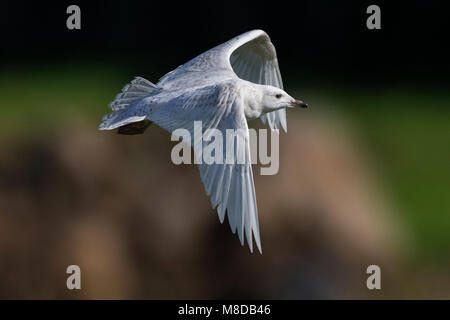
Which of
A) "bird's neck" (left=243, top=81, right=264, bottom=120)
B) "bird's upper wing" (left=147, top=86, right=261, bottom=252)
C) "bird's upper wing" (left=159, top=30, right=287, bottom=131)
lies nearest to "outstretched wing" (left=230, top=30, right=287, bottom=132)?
"bird's upper wing" (left=159, top=30, right=287, bottom=131)

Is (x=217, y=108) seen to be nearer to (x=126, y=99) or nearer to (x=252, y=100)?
(x=252, y=100)

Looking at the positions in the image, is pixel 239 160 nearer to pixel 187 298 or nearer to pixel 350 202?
pixel 187 298

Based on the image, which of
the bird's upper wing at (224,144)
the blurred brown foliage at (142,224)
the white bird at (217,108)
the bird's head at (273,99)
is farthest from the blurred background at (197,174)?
the bird's upper wing at (224,144)

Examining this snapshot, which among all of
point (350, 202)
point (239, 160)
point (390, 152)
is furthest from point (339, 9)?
point (239, 160)

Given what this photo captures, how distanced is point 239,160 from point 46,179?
231 cm

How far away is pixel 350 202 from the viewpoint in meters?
6.93

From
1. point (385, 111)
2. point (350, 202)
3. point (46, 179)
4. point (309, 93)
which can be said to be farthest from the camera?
point (385, 111)

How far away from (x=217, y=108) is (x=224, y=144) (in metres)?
0.20

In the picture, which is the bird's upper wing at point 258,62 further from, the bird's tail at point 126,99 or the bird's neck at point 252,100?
the bird's neck at point 252,100

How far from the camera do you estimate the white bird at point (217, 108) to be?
4.05m

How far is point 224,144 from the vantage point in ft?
13.8

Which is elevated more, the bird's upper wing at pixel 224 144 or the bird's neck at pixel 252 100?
the bird's neck at pixel 252 100

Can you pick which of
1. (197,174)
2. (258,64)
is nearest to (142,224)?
(197,174)

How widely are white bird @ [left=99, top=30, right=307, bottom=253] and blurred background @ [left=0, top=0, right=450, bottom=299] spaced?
1114 millimetres
